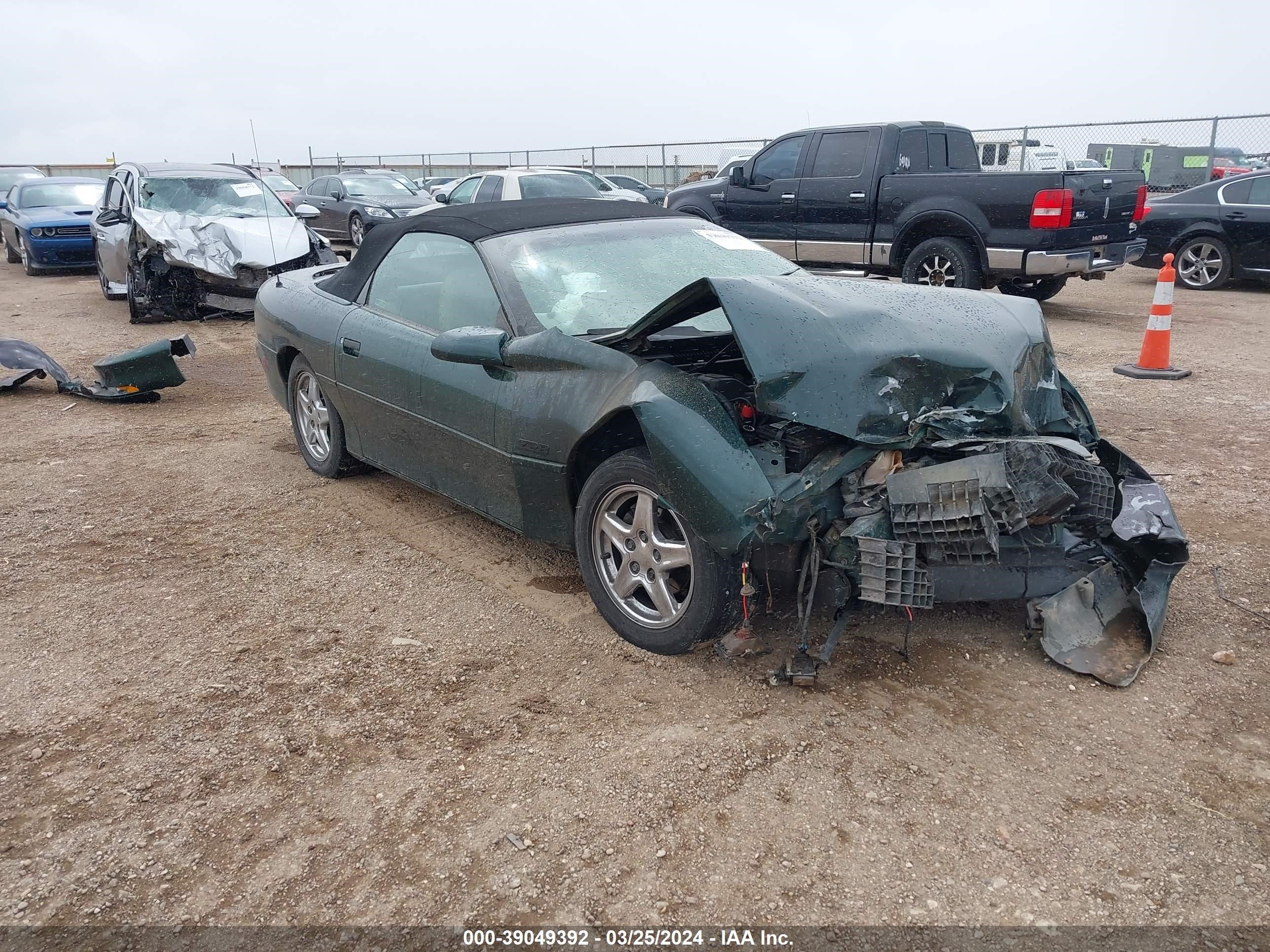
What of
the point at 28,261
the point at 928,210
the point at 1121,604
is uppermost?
the point at 928,210

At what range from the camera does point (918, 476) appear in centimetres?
304

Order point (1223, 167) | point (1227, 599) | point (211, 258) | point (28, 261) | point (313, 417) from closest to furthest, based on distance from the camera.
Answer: point (1227, 599), point (313, 417), point (211, 258), point (28, 261), point (1223, 167)

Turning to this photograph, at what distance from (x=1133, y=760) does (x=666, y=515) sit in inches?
64.4

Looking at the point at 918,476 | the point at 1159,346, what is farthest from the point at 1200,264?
the point at 918,476

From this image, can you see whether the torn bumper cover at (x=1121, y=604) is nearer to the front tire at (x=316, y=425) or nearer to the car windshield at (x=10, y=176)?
the front tire at (x=316, y=425)

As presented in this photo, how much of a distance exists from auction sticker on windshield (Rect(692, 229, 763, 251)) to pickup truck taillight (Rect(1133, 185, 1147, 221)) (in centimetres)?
737

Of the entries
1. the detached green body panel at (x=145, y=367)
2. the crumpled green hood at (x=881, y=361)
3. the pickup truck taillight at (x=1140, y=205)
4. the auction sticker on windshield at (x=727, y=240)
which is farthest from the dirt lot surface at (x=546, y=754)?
the pickup truck taillight at (x=1140, y=205)

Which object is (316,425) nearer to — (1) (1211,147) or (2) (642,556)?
(2) (642,556)

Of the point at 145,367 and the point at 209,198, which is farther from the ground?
the point at 209,198

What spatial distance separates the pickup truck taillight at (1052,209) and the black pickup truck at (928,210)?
0.04ft

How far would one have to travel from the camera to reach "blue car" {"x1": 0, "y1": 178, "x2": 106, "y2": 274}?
51.6 ft

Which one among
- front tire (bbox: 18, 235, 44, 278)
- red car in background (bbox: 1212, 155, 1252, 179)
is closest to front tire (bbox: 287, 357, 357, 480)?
front tire (bbox: 18, 235, 44, 278)

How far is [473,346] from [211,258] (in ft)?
26.1

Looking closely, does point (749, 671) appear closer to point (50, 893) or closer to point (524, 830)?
point (524, 830)
